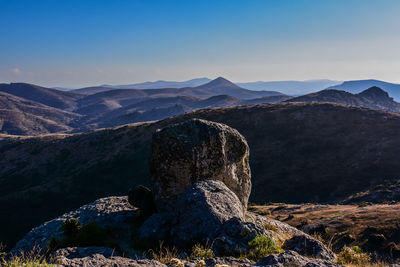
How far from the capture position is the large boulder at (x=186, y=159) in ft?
49.8

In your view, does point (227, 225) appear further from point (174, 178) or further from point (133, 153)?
point (133, 153)

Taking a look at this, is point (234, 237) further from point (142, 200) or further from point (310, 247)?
point (142, 200)

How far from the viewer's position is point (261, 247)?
8445 millimetres

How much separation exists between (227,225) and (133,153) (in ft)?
215

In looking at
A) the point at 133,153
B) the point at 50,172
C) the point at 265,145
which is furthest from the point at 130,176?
the point at 265,145

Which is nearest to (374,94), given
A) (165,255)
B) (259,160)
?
(259,160)

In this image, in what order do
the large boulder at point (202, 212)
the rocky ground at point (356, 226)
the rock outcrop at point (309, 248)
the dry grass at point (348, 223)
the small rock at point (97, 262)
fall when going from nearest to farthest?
the small rock at point (97, 262)
the rock outcrop at point (309, 248)
the large boulder at point (202, 212)
the rocky ground at point (356, 226)
the dry grass at point (348, 223)

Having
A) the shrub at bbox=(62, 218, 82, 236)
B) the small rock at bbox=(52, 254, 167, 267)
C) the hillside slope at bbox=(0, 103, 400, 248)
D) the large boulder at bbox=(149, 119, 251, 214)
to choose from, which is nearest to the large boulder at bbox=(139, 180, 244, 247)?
the large boulder at bbox=(149, 119, 251, 214)

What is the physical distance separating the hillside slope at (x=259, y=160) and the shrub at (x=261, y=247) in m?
38.5

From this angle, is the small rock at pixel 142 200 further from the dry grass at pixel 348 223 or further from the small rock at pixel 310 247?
the dry grass at pixel 348 223

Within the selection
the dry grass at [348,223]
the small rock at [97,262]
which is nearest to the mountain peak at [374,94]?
the dry grass at [348,223]

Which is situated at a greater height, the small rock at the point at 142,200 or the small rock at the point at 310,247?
the small rock at the point at 310,247

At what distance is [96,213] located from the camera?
56.9 ft

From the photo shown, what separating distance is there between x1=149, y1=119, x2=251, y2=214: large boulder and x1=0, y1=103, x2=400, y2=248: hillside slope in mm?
33134
